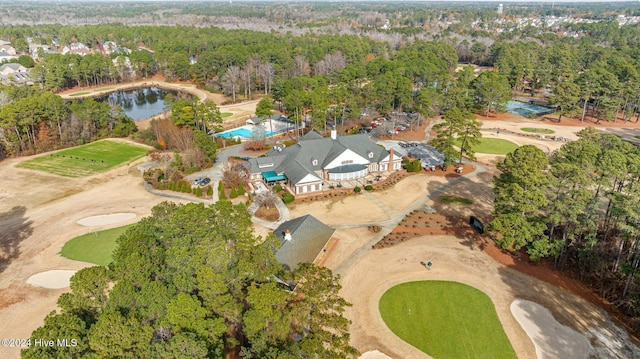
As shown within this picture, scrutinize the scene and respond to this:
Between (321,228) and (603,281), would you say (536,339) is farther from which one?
(321,228)

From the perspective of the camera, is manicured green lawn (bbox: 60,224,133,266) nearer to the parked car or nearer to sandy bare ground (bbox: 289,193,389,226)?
the parked car

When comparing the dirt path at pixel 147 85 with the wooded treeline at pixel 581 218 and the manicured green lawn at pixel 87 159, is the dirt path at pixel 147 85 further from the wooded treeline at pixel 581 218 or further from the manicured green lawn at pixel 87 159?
the wooded treeline at pixel 581 218

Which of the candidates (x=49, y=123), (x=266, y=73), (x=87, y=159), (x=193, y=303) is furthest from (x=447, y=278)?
(x=266, y=73)

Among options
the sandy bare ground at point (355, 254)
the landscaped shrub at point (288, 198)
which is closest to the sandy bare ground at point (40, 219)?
the sandy bare ground at point (355, 254)

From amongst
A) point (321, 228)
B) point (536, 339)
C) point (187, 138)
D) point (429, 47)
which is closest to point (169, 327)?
point (321, 228)

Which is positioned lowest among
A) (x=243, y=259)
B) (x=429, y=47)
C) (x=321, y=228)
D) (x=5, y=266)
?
(x=5, y=266)

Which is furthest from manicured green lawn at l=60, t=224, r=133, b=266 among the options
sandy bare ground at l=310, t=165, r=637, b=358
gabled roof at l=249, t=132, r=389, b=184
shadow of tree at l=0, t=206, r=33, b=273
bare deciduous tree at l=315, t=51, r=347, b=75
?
bare deciduous tree at l=315, t=51, r=347, b=75

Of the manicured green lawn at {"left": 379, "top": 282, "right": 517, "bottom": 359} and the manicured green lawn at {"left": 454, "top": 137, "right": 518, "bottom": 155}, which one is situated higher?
the manicured green lawn at {"left": 454, "top": 137, "right": 518, "bottom": 155}
